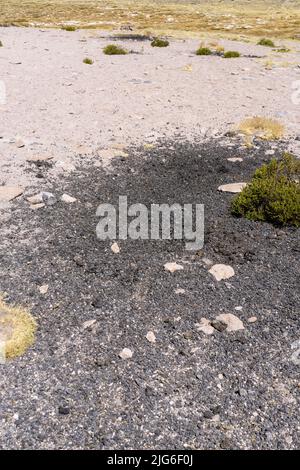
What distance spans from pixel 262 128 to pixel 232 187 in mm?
4360

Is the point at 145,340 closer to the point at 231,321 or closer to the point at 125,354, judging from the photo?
the point at 125,354

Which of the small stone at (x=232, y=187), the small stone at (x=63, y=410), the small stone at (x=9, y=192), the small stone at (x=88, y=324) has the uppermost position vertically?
the small stone at (x=9, y=192)

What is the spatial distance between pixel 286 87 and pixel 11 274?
15.6 m

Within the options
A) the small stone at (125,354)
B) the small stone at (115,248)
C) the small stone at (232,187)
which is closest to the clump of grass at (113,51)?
the small stone at (232,187)

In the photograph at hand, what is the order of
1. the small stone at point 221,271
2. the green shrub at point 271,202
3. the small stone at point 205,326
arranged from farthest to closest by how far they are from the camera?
the green shrub at point 271,202
the small stone at point 221,271
the small stone at point 205,326

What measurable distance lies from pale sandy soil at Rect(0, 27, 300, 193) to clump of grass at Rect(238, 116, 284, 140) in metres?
0.38

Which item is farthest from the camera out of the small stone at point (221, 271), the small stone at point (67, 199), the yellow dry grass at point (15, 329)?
the small stone at point (67, 199)

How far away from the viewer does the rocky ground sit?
4332 mm

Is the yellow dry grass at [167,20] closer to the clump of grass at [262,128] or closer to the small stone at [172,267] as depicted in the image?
the clump of grass at [262,128]

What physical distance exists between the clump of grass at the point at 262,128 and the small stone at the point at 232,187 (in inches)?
134

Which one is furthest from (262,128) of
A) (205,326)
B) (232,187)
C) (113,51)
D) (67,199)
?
(113,51)

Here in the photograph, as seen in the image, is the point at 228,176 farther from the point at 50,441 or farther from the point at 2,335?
the point at 50,441

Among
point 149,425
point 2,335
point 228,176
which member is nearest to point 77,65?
point 228,176

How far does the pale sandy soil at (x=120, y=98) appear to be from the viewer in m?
11.9
